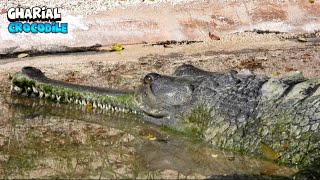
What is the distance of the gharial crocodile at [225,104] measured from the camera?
5.95 metres

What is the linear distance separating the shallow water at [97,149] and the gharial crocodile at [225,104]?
12 centimetres

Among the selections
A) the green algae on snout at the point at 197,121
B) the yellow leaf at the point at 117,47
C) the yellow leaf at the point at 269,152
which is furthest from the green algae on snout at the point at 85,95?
the yellow leaf at the point at 117,47

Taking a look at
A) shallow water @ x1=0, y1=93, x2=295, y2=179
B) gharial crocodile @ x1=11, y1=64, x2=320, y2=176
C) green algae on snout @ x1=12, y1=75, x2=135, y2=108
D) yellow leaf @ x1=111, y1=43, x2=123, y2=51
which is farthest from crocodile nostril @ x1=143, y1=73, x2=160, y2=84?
yellow leaf @ x1=111, y1=43, x2=123, y2=51

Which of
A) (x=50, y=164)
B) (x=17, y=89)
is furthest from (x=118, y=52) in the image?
(x=50, y=164)

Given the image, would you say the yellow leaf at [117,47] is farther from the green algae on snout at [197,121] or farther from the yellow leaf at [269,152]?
the yellow leaf at [269,152]

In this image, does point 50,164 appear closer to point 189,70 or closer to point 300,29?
point 189,70

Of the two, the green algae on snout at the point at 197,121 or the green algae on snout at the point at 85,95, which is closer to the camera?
the green algae on snout at the point at 197,121

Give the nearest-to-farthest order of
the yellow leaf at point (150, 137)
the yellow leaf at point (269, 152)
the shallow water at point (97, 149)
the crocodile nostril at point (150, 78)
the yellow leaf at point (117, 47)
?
the shallow water at point (97, 149)
the yellow leaf at point (269, 152)
the yellow leaf at point (150, 137)
the crocodile nostril at point (150, 78)
the yellow leaf at point (117, 47)

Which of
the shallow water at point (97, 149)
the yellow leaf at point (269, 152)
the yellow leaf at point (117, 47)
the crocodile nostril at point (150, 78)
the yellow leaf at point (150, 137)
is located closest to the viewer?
the shallow water at point (97, 149)

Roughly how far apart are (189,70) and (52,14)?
2.28 metres

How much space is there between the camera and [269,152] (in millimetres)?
5949

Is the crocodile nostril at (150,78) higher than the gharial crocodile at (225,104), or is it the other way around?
the crocodile nostril at (150,78)

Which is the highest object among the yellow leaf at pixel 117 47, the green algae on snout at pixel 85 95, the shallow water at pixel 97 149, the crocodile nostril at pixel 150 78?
the yellow leaf at pixel 117 47

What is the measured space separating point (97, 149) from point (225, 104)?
1.20 metres
